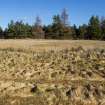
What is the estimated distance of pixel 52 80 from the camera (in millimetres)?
13641

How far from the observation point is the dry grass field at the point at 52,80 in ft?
37.8

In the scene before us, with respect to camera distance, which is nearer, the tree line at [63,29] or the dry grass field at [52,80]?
the dry grass field at [52,80]

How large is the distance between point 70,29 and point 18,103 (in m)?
64.8

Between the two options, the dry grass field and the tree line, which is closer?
the dry grass field

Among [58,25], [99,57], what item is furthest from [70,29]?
[99,57]

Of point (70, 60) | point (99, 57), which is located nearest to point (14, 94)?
point (70, 60)

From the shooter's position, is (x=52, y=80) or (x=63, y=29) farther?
(x=63, y=29)

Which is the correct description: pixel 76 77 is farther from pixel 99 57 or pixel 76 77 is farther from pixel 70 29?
pixel 70 29

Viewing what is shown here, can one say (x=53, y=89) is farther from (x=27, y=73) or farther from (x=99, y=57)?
(x=99, y=57)

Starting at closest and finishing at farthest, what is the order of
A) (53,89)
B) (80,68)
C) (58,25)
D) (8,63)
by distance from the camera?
1. (53,89)
2. (80,68)
3. (8,63)
4. (58,25)

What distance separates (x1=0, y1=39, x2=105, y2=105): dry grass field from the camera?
11516mm

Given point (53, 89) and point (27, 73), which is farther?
point (27, 73)

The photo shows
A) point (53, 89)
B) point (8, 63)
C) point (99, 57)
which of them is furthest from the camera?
point (99, 57)

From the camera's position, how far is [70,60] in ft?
Result: 56.3
